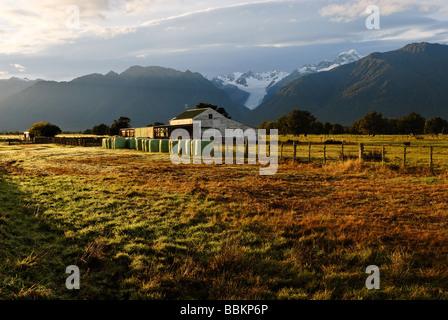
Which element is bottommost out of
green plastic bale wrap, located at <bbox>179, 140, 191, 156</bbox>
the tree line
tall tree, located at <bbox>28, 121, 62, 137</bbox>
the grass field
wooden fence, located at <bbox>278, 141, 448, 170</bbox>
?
the grass field

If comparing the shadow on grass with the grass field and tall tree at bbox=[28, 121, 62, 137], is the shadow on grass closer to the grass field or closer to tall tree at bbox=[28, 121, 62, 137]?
the grass field

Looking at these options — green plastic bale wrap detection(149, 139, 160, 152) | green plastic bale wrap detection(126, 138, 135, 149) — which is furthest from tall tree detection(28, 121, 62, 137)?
green plastic bale wrap detection(149, 139, 160, 152)

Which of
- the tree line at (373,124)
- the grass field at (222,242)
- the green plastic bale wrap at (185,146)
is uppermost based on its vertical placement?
the tree line at (373,124)

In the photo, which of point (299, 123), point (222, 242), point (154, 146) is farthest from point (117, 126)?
point (222, 242)

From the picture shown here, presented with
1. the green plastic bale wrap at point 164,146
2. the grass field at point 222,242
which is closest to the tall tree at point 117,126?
the green plastic bale wrap at point 164,146

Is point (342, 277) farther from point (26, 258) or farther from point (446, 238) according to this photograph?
point (26, 258)

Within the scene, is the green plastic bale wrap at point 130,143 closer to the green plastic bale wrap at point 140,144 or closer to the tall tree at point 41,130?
the green plastic bale wrap at point 140,144

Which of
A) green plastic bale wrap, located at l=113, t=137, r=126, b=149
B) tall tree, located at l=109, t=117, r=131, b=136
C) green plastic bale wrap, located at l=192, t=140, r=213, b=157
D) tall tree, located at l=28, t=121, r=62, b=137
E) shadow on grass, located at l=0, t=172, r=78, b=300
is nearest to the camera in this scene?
shadow on grass, located at l=0, t=172, r=78, b=300

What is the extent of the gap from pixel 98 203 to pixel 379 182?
13605 mm

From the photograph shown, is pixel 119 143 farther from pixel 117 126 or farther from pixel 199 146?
pixel 117 126

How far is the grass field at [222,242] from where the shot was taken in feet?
16.4

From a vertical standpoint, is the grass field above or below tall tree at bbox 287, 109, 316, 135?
below

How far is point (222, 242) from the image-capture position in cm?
676

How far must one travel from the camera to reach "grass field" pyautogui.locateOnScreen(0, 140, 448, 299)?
16.4ft
